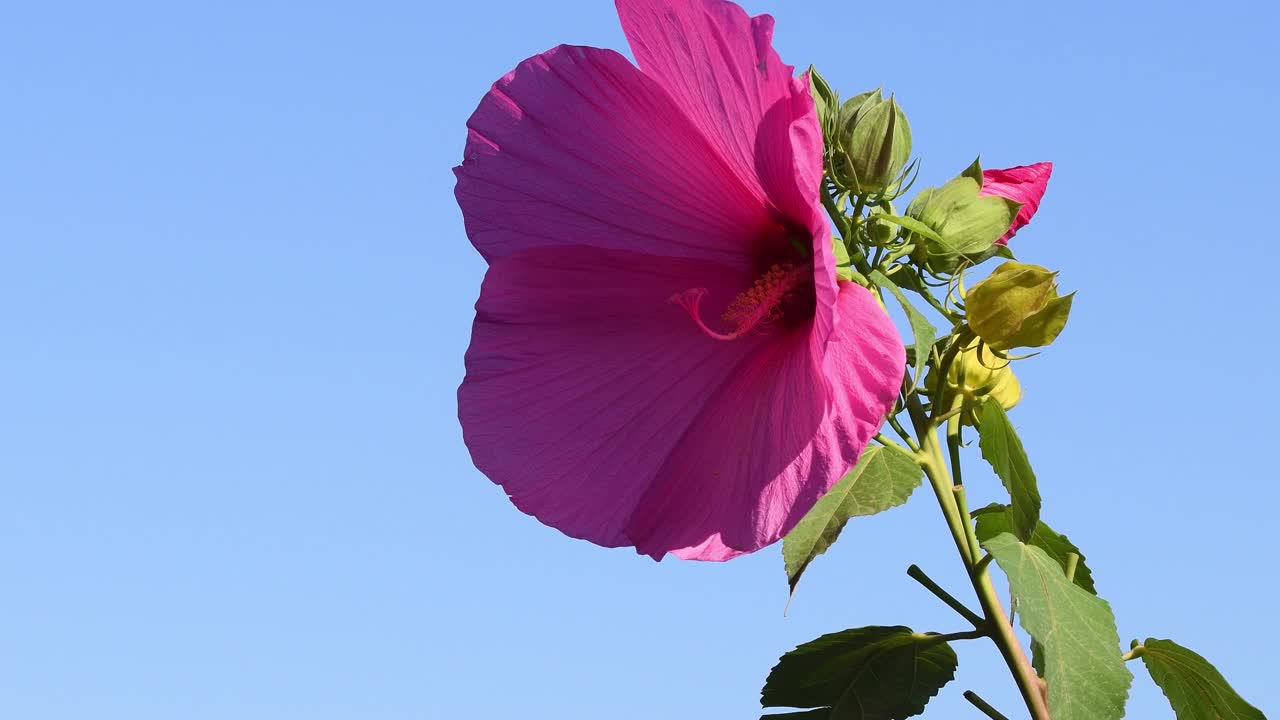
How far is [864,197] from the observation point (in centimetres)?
160

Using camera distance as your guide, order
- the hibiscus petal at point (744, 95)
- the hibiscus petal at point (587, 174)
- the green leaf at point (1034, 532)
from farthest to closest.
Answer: the green leaf at point (1034, 532), the hibiscus petal at point (587, 174), the hibiscus petal at point (744, 95)

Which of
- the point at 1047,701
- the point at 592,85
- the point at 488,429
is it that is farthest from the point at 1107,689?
the point at 592,85

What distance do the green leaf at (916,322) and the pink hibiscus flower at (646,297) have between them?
0.06m

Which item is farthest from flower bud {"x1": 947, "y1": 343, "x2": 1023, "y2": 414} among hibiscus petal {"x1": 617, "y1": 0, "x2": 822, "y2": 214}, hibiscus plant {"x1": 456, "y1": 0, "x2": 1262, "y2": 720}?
hibiscus petal {"x1": 617, "y1": 0, "x2": 822, "y2": 214}

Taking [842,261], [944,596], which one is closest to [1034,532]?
[944,596]

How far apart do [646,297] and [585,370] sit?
12 centimetres

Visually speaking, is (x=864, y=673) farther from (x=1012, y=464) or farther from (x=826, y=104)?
(x=826, y=104)

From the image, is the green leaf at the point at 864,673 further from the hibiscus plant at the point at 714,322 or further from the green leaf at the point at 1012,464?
the green leaf at the point at 1012,464

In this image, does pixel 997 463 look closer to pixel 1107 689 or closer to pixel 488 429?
pixel 1107 689

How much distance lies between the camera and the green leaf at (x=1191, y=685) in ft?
5.94

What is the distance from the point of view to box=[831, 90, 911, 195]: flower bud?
1555 mm

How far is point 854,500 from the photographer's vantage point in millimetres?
1622

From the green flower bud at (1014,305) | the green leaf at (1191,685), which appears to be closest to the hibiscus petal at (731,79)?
the green flower bud at (1014,305)

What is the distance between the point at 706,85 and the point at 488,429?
482 millimetres
